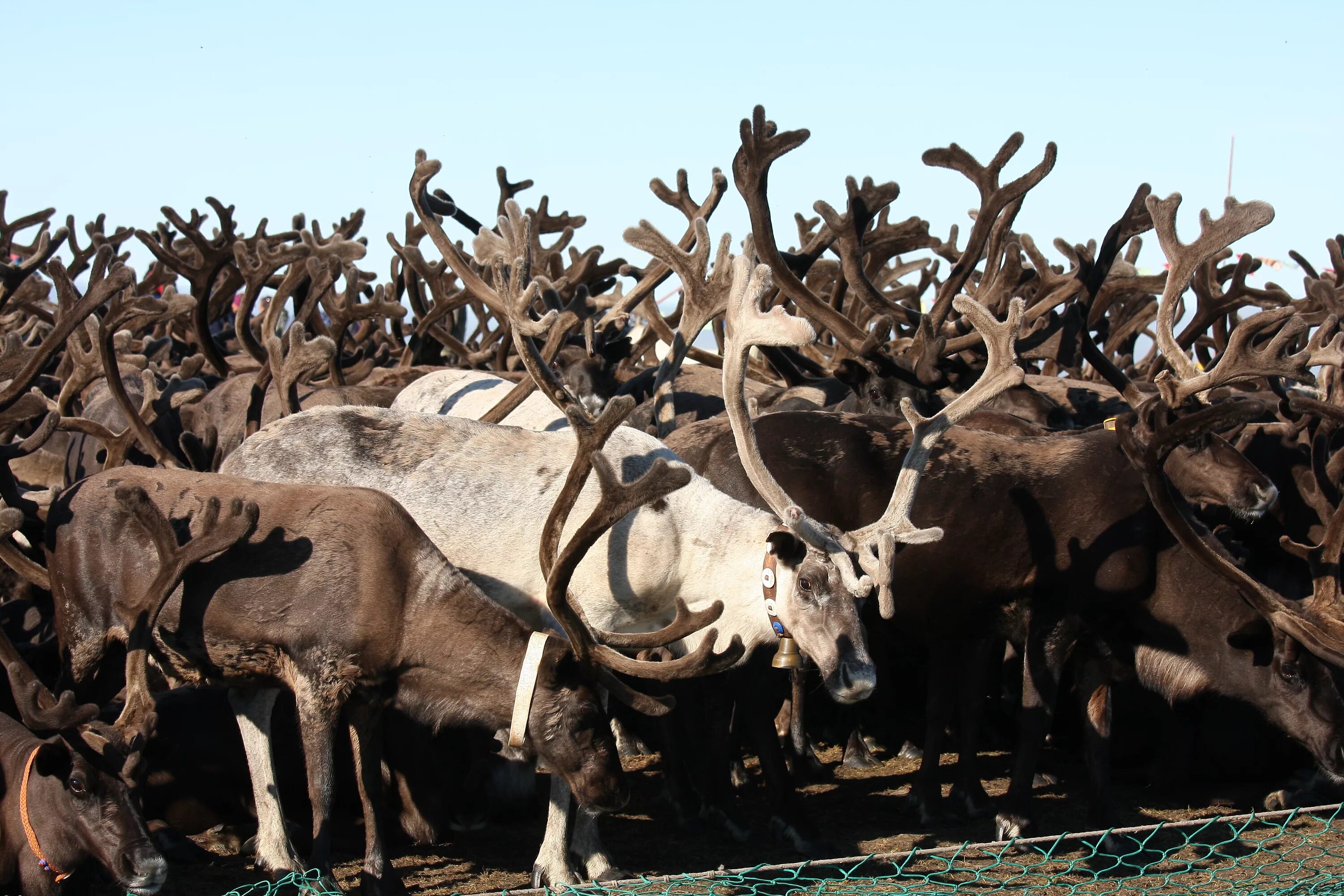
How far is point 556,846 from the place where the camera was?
4953mm

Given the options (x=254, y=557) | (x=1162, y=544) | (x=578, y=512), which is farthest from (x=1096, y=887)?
(x=254, y=557)

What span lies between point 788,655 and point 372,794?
154cm

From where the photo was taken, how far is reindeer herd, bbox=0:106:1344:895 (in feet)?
15.1

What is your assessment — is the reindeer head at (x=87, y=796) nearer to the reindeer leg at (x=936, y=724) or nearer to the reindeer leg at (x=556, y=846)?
the reindeer leg at (x=556, y=846)

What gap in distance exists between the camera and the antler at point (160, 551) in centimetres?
449

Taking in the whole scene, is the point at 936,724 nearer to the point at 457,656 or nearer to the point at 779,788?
the point at 779,788

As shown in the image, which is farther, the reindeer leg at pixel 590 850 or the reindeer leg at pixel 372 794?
the reindeer leg at pixel 590 850

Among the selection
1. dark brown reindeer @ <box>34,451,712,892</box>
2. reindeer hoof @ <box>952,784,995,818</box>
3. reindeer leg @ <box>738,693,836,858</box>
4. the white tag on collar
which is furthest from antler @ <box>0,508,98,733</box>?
reindeer hoof @ <box>952,784,995,818</box>

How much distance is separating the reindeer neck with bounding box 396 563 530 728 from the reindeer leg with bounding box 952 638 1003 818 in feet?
8.26

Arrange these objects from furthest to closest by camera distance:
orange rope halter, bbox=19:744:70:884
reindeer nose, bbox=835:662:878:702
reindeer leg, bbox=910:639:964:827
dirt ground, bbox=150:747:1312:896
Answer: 1. reindeer leg, bbox=910:639:964:827
2. dirt ground, bbox=150:747:1312:896
3. reindeer nose, bbox=835:662:878:702
4. orange rope halter, bbox=19:744:70:884

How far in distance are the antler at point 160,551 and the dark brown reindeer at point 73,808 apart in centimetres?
20

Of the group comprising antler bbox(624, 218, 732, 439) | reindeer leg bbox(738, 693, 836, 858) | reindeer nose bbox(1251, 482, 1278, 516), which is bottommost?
reindeer leg bbox(738, 693, 836, 858)

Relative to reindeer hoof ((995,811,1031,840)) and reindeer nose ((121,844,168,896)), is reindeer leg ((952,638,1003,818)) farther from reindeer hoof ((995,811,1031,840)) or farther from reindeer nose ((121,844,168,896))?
reindeer nose ((121,844,168,896))

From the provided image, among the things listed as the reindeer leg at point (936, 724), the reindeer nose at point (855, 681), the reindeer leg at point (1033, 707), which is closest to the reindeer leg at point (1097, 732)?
the reindeer leg at point (1033, 707)
